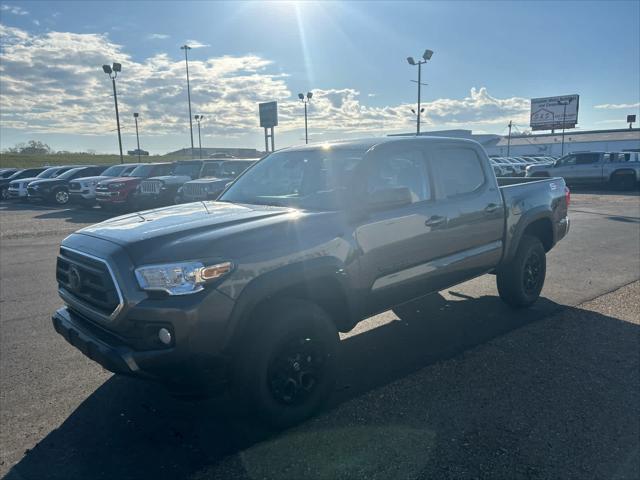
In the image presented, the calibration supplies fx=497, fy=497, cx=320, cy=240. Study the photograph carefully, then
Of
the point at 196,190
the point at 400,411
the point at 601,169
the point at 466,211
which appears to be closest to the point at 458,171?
the point at 466,211

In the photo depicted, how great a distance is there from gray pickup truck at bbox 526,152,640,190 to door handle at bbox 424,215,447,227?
23806 millimetres

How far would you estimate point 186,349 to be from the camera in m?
2.84

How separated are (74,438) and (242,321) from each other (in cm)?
Answer: 141

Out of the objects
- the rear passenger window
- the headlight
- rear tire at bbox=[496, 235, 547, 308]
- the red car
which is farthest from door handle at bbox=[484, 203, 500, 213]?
the red car

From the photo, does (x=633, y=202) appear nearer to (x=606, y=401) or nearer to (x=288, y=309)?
(x=606, y=401)

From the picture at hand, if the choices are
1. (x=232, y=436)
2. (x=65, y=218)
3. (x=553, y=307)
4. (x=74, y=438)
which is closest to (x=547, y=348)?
(x=553, y=307)

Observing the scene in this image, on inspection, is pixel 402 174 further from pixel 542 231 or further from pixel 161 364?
pixel 542 231

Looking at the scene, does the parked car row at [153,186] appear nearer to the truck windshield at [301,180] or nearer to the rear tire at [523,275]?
the truck windshield at [301,180]

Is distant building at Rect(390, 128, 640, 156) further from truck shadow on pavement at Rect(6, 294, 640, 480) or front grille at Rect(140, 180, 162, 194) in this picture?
truck shadow on pavement at Rect(6, 294, 640, 480)

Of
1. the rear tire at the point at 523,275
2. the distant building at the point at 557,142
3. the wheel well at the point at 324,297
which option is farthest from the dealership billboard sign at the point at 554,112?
the wheel well at the point at 324,297

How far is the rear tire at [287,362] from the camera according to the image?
Result: 121 inches

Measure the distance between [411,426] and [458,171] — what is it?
2.65 m

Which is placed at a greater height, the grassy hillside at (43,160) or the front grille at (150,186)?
the front grille at (150,186)

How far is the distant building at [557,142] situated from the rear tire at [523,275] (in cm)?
6364
